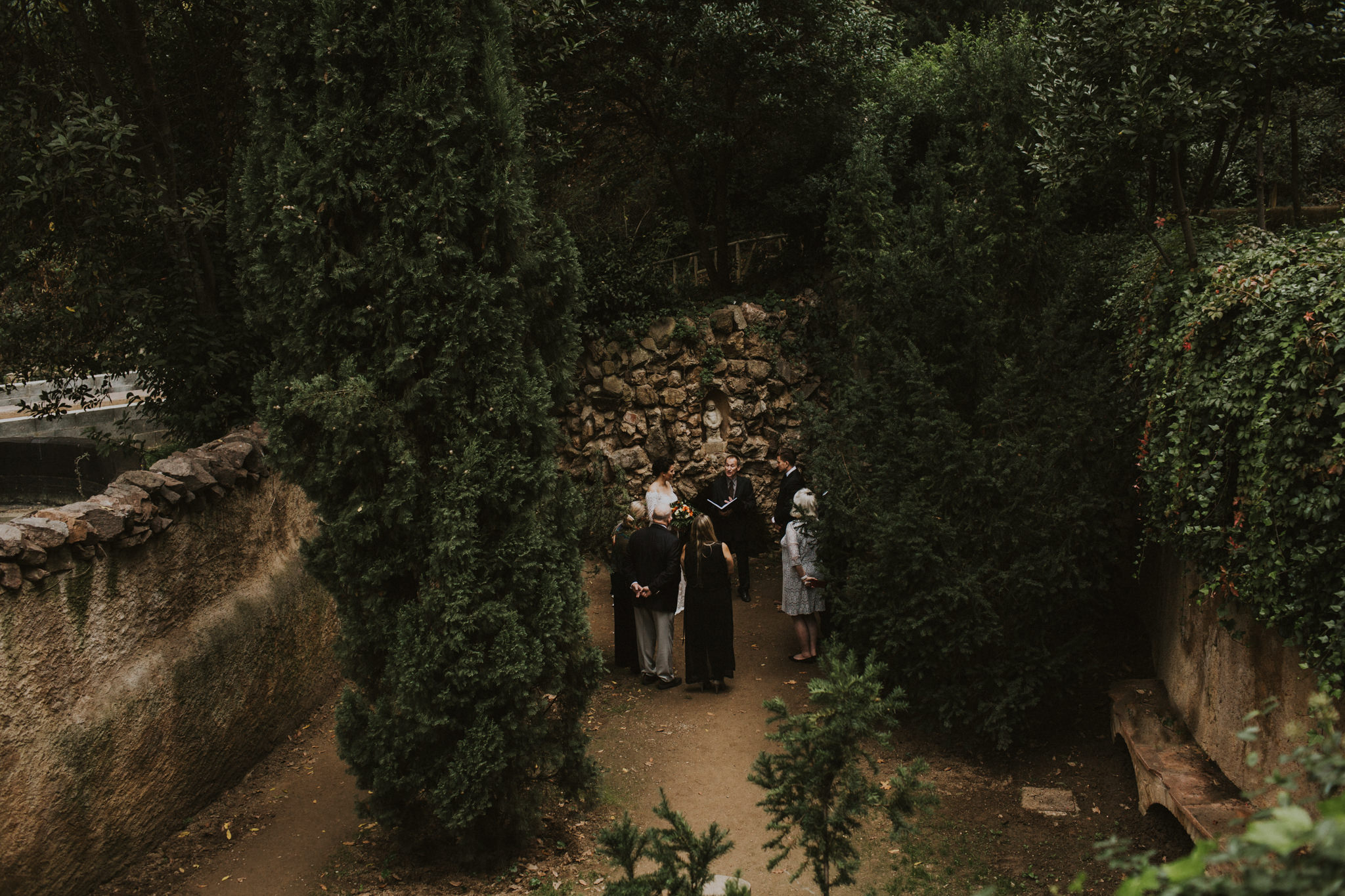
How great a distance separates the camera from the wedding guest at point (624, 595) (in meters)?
8.85

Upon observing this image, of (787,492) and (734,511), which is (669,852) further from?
(734,511)

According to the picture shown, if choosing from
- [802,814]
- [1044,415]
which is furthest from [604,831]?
[1044,415]

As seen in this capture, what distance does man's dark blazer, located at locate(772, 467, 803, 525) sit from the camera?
1058 cm

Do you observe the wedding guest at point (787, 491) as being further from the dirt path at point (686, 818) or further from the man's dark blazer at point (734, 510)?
the dirt path at point (686, 818)

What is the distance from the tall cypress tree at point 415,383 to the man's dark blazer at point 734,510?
19.0 ft

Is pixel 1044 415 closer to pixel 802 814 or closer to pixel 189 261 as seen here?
pixel 802 814

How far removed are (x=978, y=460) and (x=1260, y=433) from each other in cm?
234

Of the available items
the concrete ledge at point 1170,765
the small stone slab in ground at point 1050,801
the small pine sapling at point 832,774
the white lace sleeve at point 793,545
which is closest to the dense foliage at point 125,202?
the white lace sleeve at point 793,545

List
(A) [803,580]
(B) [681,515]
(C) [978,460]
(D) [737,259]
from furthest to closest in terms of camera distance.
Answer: (D) [737,259], (B) [681,515], (A) [803,580], (C) [978,460]

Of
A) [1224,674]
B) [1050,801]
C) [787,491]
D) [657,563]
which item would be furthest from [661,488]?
[1224,674]

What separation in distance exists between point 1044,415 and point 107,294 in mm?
8189

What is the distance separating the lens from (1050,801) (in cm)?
676

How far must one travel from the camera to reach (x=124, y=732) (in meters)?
5.56

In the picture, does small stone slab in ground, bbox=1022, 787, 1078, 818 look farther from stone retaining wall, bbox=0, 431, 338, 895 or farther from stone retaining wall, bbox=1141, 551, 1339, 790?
stone retaining wall, bbox=0, 431, 338, 895
